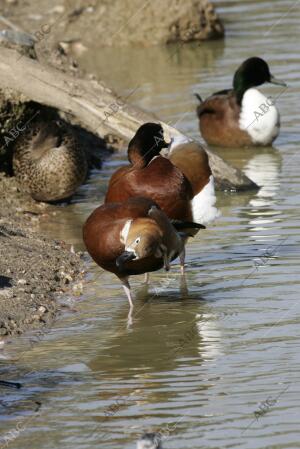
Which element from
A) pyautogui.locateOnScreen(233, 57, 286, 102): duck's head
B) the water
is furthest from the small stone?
pyautogui.locateOnScreen(233, 57, 286, 102): duck's head

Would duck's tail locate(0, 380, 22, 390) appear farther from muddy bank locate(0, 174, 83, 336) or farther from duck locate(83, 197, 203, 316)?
duck locate(83, 197, 203, 316)

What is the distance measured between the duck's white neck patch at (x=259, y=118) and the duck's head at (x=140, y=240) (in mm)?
5113

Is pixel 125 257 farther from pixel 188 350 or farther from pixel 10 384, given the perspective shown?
pixel 10 384

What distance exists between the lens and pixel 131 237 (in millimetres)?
6238

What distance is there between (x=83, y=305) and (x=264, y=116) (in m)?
4.96

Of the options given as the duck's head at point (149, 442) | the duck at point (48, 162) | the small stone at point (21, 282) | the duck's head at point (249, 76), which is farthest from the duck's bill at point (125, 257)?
the duck's head at point (249, 76)

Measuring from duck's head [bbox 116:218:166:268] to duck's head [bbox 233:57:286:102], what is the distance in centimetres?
579

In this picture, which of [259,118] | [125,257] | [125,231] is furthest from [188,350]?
[259,118]

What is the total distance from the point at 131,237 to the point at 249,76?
6162mm

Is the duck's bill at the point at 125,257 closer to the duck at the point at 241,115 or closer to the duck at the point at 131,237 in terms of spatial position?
the duck at the point at 131,237

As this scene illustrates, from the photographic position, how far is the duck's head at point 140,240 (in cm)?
616

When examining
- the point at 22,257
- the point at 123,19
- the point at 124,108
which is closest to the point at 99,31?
the point at 123,19

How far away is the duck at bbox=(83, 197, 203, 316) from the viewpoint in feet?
20.4

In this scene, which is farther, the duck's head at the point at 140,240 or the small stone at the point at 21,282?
the small stone at the point at 21,282
